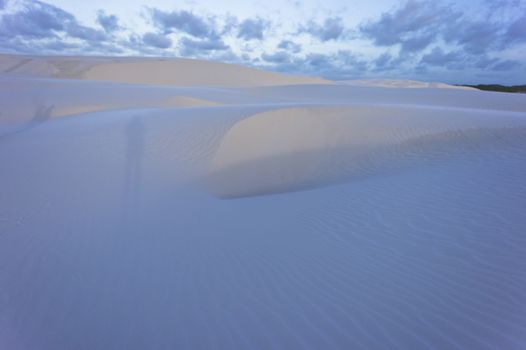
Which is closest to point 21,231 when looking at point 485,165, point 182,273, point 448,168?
point 182,273

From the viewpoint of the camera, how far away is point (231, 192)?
5.00 m

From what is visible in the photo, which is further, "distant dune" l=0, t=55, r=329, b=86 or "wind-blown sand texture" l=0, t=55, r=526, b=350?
"distant dune" l=0, t=55, r=329, b=86

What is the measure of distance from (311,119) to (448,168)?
12.5 ft

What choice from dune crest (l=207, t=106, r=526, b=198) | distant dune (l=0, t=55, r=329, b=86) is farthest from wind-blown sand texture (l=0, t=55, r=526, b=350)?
distant dune (l=0, t=55, r=329, b=86)

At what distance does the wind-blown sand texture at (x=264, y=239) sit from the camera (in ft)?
7.86

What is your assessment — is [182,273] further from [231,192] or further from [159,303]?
[231,192]

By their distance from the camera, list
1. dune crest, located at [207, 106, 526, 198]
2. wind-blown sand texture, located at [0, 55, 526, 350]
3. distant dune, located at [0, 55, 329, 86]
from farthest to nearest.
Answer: distant dune, located at [0, 55, 329, 86]
dune crest, located at [207, 106, 526, 198]
wind-blown sand texture, located at [0, 55, 526, 350]

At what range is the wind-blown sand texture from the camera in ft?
7.86

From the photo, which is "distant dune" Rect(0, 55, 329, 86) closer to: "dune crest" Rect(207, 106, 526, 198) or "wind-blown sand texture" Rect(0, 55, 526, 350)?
"dune crest" Rect(207, 106, 526, 198)

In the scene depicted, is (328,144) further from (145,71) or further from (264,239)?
(145,71)

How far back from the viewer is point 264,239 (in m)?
3.55

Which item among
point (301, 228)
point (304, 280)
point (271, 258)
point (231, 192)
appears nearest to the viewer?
point (304, 280)

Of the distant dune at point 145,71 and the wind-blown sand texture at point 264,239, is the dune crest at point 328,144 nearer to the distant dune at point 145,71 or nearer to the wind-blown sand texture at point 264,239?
the wind-blown sand texture at point 264,239

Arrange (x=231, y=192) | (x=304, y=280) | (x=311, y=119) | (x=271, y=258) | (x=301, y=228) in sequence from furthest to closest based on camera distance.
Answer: (x=311, y=119) < (x=231, y=192) < (x=301, y=228) < (x=271, y=258) < (x=304, y=280)
